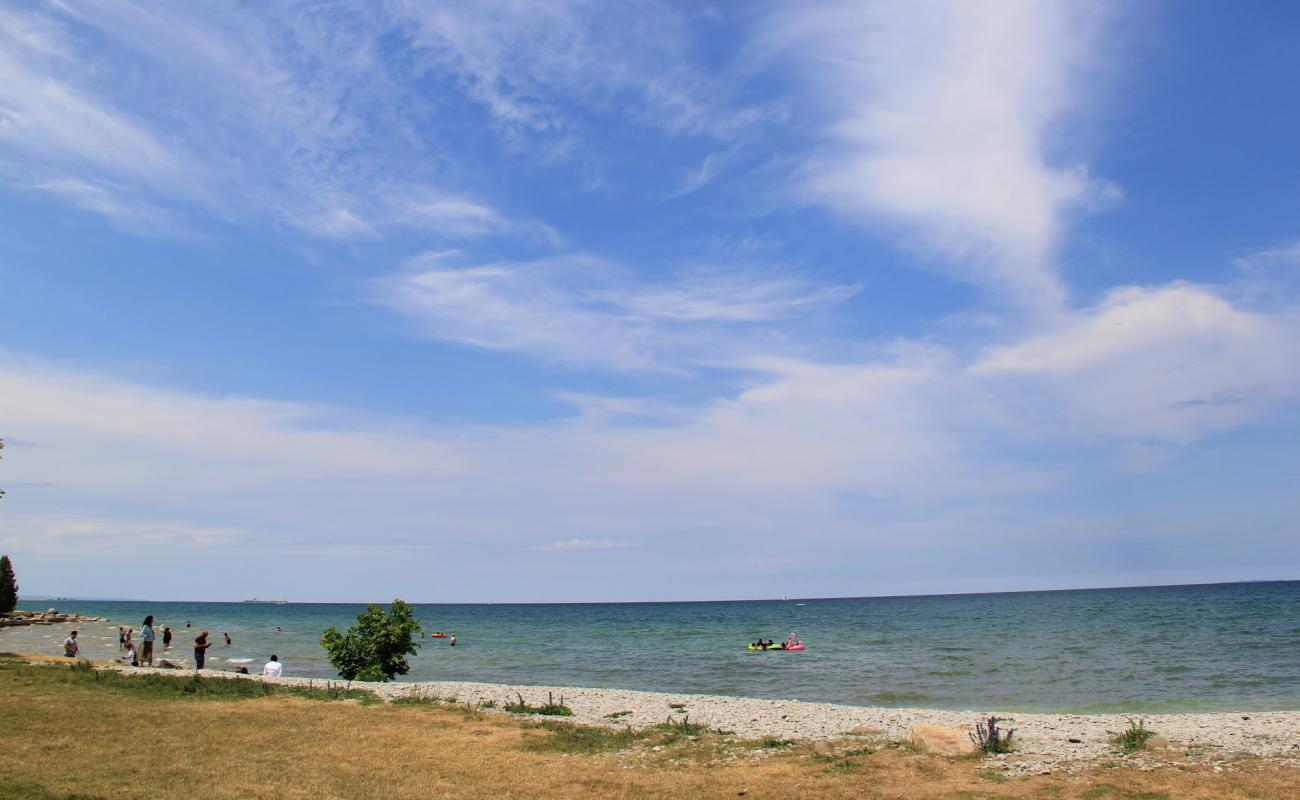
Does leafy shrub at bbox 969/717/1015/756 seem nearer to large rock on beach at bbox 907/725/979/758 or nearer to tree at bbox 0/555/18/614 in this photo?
large rock on beach at bbox 907/725/979/758

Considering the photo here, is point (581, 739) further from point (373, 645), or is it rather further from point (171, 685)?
point (373, 645)

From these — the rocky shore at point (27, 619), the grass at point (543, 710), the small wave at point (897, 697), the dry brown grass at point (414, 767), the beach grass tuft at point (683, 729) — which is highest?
the dry brown grass at point (414, 767)

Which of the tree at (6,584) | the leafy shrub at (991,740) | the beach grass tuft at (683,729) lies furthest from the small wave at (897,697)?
the tree at (6,584)

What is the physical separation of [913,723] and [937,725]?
13.6 feet

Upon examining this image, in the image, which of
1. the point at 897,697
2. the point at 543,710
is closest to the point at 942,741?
the point at 543,710

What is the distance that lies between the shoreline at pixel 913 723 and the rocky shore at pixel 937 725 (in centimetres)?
2

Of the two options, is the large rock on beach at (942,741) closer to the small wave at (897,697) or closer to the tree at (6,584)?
the small wave at (897,697)

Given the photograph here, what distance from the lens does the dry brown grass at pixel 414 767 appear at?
45.8 ft

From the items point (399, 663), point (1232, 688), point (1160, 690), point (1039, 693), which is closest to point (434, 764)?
point (399, 663)

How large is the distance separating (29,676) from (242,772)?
50.5 ft

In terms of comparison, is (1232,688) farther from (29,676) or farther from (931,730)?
(29,676)

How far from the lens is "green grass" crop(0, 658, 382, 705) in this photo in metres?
24.0

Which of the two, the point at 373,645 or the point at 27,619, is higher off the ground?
the point at 373,645

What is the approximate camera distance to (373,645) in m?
31.6
